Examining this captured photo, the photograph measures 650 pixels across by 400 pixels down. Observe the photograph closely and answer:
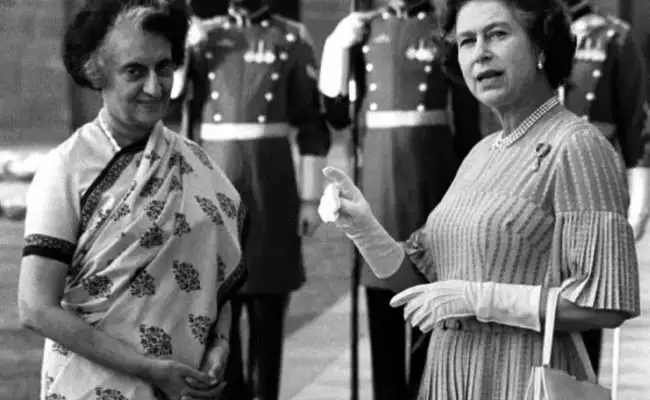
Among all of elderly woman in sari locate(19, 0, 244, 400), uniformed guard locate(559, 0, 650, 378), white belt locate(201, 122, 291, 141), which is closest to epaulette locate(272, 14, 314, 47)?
white belt locate(201, 122, 291, 141)

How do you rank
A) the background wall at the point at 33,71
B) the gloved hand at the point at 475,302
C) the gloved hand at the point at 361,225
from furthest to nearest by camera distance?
the background wall at the point at 33,71
the gloved hand at the point at 361,225
the gloved hand at the point at 475,302

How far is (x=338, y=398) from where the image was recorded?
4.99 meters

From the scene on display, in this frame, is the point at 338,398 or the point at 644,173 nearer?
the point at 644,173

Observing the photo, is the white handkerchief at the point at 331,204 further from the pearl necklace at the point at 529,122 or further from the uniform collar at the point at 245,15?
the uniform collar at the point at 245,15

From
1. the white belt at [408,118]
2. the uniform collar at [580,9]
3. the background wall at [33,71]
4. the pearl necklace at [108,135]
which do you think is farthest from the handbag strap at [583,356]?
the background wall at [33,71]

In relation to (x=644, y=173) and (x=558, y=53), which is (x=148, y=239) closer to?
(x=558, y=53)

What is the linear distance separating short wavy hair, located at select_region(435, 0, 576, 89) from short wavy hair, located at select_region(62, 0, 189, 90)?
492mm

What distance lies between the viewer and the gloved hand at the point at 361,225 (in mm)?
2344

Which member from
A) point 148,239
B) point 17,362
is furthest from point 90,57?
point 17,362

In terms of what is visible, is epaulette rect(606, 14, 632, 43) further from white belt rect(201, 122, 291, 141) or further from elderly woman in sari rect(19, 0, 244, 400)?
elderly woman in sari rect(19, 0, 244, 400)

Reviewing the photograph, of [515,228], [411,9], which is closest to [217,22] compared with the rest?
[411,9]

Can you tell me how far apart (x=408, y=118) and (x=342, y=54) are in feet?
1.01

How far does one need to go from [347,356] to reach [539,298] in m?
3.60

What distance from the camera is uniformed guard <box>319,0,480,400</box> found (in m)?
4.32
